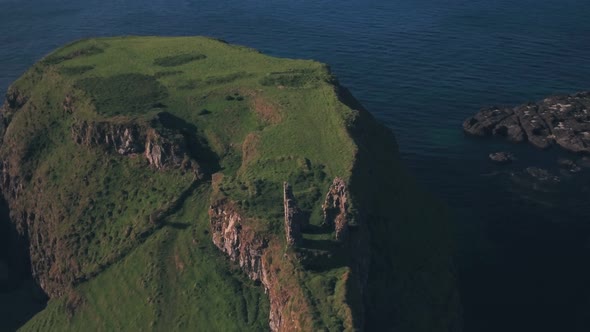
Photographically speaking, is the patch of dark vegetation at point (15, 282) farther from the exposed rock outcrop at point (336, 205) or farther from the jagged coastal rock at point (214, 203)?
the exposed rock outcrop at point (336, 205)

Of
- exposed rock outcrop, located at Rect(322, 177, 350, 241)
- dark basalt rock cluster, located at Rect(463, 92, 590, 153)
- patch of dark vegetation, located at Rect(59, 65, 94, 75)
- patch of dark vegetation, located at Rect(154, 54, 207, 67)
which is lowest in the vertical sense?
dark basalt rock cluster, located at Rect(463, 92, 590, 153)

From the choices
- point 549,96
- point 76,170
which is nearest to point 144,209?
point 76,170

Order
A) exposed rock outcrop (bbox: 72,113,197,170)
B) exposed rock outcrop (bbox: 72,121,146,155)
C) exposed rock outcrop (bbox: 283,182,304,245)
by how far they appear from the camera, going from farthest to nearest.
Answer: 1. exposed rock outcrop (bbox: 72,121,146,155)
2. exposed rock outcrop (bbox: 72,113,197,170)
3. exposed rock outcrop (bbox: 283,182,304,245)

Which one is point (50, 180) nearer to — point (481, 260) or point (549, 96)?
point (481, 260)

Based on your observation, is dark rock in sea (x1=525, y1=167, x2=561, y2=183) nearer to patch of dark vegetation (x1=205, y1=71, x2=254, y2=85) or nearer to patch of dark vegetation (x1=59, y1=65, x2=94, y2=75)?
patch of dark vegetation (x1=205, y1=71, x2=254, y2=85)

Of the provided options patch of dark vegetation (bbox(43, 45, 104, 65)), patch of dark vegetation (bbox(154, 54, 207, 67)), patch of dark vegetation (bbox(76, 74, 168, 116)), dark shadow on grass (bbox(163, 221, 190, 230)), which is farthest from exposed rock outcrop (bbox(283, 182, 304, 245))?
patch of dark vegetation (bbox(43, 45, 104, 65))

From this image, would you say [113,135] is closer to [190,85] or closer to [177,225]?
[190,85]

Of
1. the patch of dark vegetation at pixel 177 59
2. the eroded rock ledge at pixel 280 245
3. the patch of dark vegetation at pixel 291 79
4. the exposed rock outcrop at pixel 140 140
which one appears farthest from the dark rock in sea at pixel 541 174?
the patch of dark vegetation at pixel 177 59
